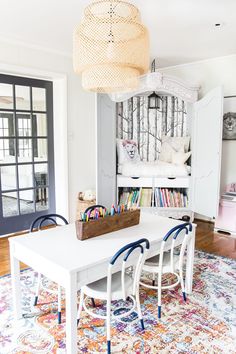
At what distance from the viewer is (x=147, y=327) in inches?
84.8

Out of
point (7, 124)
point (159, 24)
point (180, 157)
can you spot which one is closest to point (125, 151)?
point (180, 157)

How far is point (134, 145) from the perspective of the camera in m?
4.79

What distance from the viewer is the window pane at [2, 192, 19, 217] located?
3.98 meters

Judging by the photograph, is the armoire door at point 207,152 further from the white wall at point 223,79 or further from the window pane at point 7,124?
the window pane at point 7,124

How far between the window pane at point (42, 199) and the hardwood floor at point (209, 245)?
691mm

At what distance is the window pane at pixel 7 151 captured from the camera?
388 cm

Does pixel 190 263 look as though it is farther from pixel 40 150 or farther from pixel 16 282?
pixel 40 150

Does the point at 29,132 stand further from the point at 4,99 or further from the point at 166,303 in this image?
the point at 166,303

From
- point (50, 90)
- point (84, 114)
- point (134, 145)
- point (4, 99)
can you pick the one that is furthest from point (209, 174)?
point (4, 99)

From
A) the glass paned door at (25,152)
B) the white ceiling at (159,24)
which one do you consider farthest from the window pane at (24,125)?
the white ceiling at (159,24)

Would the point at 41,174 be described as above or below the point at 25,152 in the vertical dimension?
below

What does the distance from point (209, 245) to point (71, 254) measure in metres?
2.45

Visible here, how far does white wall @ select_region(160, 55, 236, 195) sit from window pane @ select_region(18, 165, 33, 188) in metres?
2.87

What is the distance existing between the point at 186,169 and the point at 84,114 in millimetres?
1774
